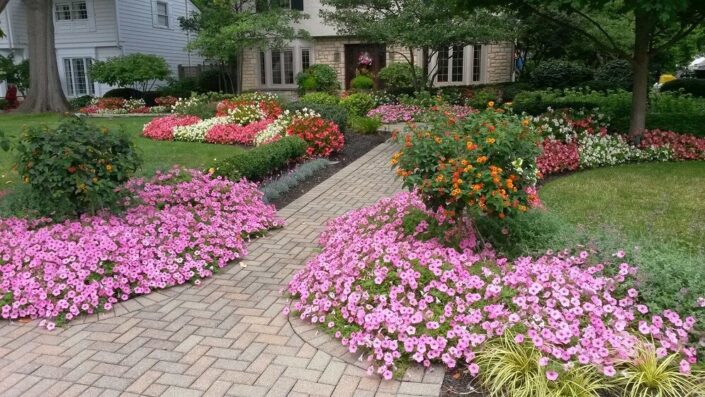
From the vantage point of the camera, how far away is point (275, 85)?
2416 cm

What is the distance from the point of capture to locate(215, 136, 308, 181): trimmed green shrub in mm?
7086

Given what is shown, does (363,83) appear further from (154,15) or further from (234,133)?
(154,15)

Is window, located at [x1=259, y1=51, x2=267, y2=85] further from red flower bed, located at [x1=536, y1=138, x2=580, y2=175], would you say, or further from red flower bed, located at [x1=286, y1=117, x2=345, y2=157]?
red flower bed, located at [x1=536, y1=138, x2=580, y2=175]

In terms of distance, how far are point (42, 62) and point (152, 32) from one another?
7.12 meters

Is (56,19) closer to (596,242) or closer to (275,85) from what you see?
(275,85)

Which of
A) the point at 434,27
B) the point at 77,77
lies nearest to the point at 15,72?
the point at 77,77

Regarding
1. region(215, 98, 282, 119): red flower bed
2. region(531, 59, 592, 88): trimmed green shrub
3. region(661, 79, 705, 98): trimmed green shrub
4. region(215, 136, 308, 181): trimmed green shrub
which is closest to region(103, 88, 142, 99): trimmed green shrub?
region(215, 98, 282, 119): red flower bed

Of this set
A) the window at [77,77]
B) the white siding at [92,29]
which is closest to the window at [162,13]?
the white siding at [92,29]

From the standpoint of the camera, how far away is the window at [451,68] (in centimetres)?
2147

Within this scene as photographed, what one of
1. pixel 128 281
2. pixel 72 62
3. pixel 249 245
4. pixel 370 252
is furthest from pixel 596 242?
pixel 72 62

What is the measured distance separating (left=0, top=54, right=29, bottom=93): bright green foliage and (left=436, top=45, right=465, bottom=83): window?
17.2m

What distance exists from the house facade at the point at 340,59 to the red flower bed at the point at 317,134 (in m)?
10.7

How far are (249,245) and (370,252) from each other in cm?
167

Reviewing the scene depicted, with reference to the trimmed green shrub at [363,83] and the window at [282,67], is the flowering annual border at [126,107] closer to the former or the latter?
the window at [282,67]
